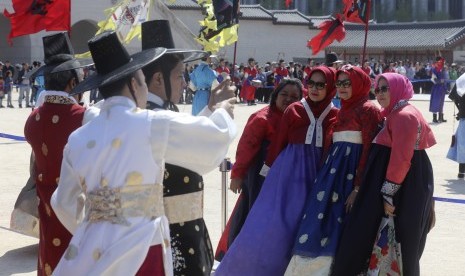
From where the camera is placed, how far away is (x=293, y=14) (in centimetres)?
4494

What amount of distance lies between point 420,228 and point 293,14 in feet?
133

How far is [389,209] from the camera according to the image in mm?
5023

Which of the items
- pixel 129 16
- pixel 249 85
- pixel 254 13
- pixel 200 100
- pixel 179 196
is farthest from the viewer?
pixel 254 13

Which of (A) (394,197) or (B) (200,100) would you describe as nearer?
(A) (394,197)

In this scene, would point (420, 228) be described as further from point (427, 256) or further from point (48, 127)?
point (48, 127)

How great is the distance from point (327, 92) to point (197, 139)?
2.25m

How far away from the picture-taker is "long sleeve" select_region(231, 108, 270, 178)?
5871mm

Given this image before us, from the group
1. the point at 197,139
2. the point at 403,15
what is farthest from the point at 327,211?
the point at 403,15

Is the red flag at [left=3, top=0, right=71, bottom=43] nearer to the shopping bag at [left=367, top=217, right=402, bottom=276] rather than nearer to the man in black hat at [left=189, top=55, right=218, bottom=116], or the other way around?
the shopping bag at [left=367, top=217, right=402, bottom=276]

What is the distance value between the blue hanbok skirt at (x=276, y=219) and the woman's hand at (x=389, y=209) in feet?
1.68

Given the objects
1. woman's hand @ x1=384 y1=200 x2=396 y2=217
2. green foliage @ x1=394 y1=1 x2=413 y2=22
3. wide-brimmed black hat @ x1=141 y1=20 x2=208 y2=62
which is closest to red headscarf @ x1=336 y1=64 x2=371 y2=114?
woman's hand @ x1=384 y1=200 x2=396 y2=217

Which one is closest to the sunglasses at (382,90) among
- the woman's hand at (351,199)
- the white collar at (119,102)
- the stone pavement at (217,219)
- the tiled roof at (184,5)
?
the woman's hand at (351,199)

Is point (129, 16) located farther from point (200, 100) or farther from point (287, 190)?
point (200, 100)

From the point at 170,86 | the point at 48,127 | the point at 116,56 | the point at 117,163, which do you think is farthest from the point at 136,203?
the point at 48,127
